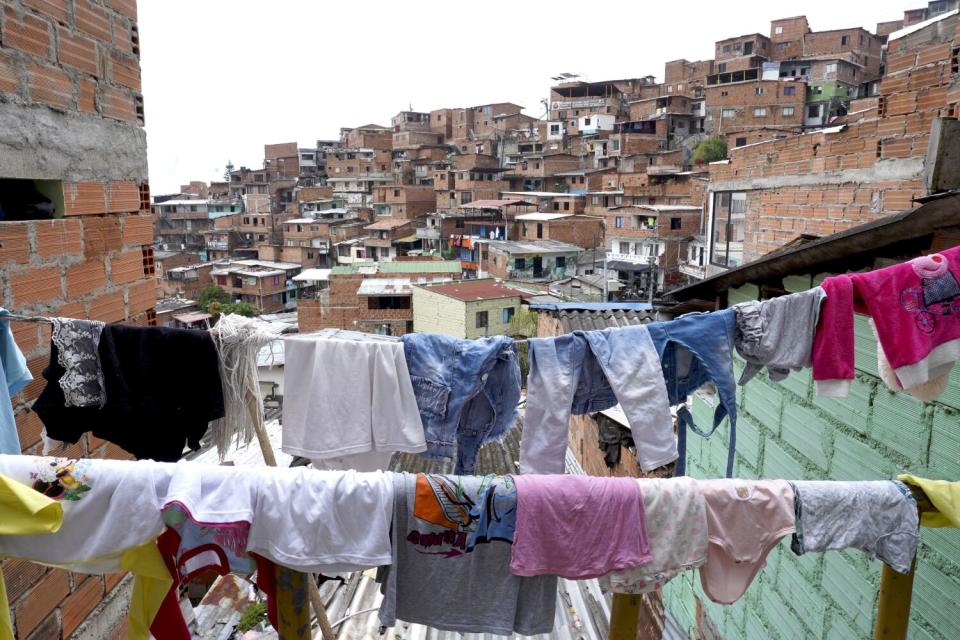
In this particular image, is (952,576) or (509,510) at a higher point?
(509,510)

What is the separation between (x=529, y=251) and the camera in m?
29.6

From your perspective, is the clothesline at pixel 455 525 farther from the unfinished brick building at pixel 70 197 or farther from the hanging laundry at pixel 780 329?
the unfinished brick building at pixel 70 197

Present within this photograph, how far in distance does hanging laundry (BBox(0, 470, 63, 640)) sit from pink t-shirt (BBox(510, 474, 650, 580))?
133 cm

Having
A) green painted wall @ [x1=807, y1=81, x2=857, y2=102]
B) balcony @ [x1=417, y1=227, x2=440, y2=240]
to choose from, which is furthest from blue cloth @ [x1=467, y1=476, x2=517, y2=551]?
green painted wall @ [x1=807, y1=81, x2=857, y2=102]

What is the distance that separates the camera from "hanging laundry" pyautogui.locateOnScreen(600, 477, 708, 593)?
195 cm

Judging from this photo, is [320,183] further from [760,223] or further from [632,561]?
[632,561]

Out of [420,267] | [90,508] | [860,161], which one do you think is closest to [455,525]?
[90,508]

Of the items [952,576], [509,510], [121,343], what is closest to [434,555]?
[509,510]

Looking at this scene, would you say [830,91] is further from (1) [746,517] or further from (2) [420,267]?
(1) [746,517]

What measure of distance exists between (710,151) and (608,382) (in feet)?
126

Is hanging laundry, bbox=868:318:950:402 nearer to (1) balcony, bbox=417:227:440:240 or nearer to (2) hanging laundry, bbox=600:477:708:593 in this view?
(2) hanging laundry, bbox=600:477:708:593

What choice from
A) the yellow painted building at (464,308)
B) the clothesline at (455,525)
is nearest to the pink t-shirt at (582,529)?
the clothesline at (455,525)

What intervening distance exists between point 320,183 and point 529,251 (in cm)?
3044

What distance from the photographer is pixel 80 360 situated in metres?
2.70
